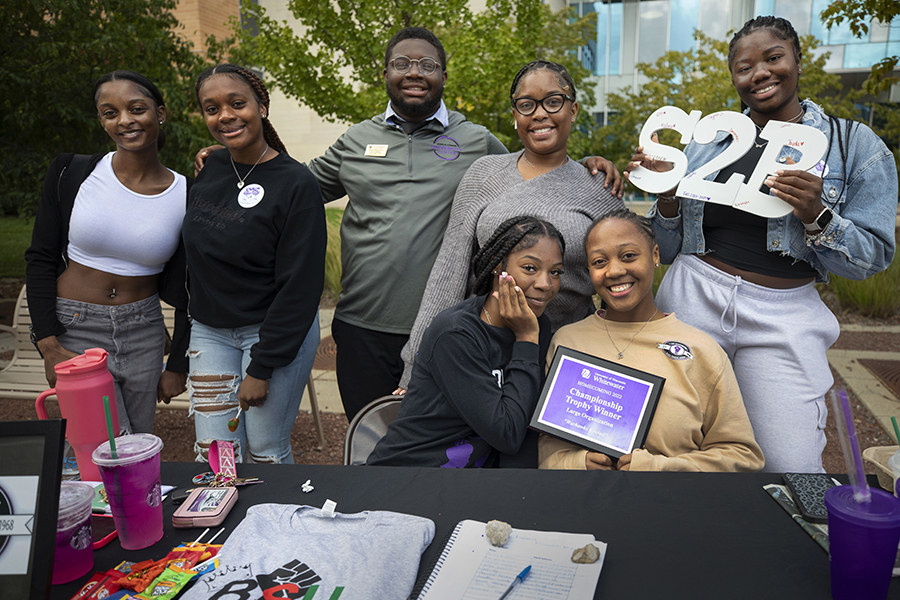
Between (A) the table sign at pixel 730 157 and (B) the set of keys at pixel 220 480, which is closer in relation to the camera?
(B) the set of keys at pixel 220 480

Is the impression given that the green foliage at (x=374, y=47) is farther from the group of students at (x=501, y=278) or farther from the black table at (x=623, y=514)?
the black table at (x=623, y=514)

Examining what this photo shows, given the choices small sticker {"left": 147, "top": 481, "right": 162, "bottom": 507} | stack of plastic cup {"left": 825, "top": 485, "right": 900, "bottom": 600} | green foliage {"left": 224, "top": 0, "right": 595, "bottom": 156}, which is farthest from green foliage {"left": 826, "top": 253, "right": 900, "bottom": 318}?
small sticker {"left": 147, "top": 481, "right": 162, "bottom": 507}

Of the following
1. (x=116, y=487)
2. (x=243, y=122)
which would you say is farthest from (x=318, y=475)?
(x=243, y=122)

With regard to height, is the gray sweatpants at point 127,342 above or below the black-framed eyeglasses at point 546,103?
below

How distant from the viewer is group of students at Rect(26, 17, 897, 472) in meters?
2.21

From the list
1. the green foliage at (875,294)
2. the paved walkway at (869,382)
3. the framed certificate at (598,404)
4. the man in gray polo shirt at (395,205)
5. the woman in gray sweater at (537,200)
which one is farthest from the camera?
the green foliage at (875,294)

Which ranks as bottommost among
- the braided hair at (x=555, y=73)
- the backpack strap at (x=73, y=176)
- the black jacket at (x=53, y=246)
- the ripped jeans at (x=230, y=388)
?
the ripped jeans at (x=230, y=388)

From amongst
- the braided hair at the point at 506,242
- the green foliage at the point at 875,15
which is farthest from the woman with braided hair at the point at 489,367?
the green foliage at the point at 875,15

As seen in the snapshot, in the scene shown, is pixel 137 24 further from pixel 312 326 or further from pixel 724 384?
pixel 724 384

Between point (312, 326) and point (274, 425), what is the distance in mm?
470

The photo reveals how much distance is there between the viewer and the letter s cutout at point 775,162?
228 cm

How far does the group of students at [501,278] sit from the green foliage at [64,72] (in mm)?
4836

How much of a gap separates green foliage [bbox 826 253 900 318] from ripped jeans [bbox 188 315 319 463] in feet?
23.6

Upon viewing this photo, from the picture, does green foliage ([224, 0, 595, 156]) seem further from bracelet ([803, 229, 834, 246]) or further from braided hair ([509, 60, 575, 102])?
bracelet ([803, 229, 834, 246])
